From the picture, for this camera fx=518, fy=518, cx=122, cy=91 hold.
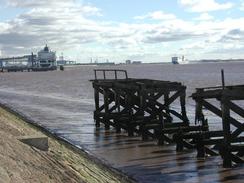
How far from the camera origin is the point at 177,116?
19.5 metres

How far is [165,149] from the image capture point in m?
17.1

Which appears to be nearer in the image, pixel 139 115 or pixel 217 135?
pixel 217 135

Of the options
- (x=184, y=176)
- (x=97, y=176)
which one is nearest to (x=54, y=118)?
(x=184, y=176)

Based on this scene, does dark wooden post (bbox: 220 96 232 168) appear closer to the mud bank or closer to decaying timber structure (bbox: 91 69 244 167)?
decaying timber structure (bbox: 91 69 244 167)

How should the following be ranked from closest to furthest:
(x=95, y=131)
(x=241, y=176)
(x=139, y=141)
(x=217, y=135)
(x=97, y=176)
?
(x=97, y=176)
(x=241, y=176)
(x=217, y=135)
(x=139, y=141)
(x=95, y=131)

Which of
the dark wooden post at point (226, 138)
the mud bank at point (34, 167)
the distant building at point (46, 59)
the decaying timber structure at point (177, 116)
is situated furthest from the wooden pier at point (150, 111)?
the distant building at point (46, 59)

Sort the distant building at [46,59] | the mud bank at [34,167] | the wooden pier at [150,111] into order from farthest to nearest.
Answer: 1. the distant building at [46,59]
2. the wooden pier at [150,111]
3. the mud bank at [34,167]

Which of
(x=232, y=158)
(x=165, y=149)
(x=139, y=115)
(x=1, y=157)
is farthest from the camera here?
(x=139, y=115)

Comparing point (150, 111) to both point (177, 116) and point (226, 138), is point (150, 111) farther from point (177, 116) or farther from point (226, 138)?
point (226, 138)

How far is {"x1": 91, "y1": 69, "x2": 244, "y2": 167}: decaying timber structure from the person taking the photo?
45.6ft

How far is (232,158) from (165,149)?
11.7ft

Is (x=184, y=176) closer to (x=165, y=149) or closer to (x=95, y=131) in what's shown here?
(x=165, y=149)

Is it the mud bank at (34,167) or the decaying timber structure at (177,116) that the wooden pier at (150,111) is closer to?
the decaying timber structure at (177,116)

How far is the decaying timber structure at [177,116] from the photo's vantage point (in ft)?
45.6
